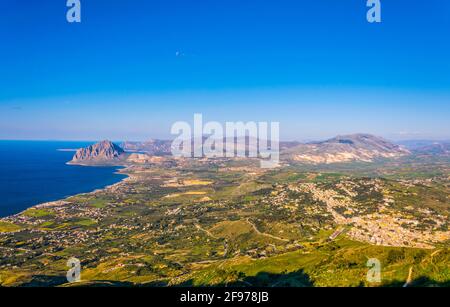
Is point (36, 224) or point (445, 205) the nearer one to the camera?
point (36, 224)
